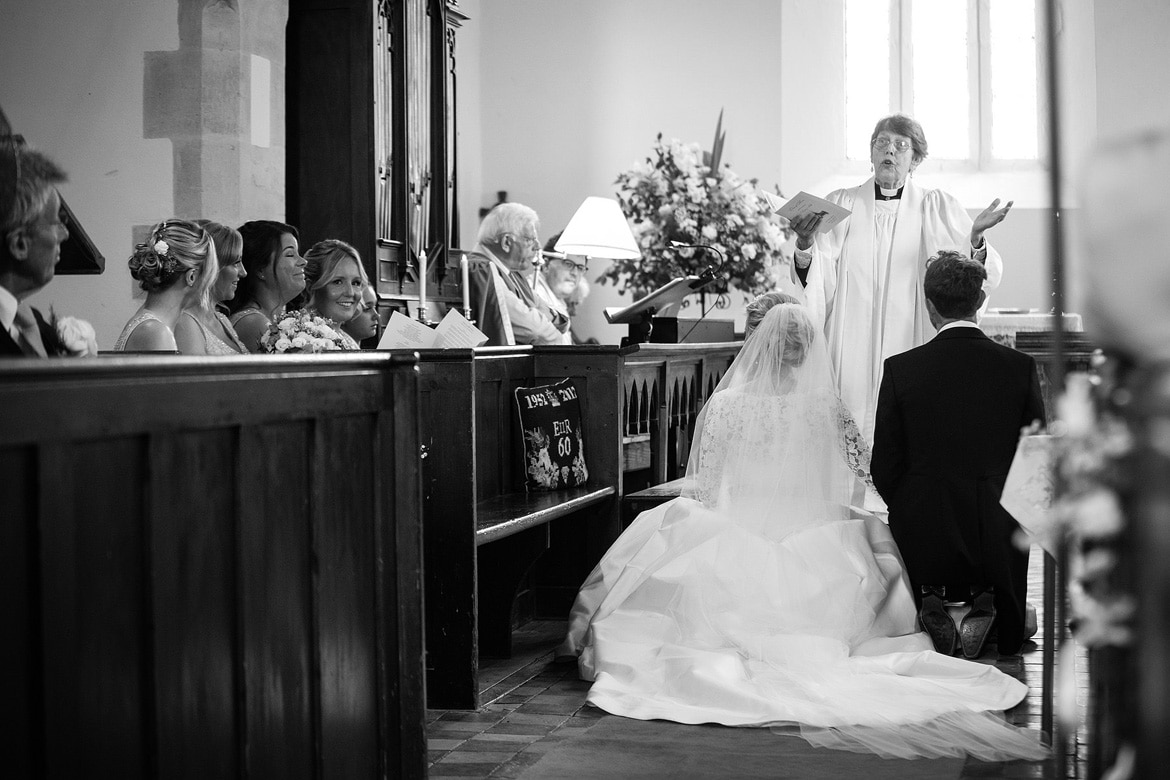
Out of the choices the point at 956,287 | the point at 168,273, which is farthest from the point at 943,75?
the point at 168,273

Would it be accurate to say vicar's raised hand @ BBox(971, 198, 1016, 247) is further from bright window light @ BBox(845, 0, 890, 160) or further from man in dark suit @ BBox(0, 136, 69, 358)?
bright window light @ BBox(845, 0, 890, 160)

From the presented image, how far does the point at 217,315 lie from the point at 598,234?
4.14m

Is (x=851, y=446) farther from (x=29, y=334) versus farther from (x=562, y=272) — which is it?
(x=562, y=272)

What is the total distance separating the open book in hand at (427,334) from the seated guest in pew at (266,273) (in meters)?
0.39

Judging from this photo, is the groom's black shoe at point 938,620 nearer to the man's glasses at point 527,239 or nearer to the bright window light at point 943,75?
the man's glasses at point 527,239

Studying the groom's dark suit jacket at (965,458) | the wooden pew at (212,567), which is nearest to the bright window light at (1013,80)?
the groom's dark suit jacket at (965,458)

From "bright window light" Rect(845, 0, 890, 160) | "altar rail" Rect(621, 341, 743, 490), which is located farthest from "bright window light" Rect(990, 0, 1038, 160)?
"altar rail" Rect(621, 341, 743, 490)

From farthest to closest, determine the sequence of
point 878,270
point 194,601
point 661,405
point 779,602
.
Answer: point 661,405 < point 878,270 < point 779,602 < point 194,601

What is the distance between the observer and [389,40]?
Answer: 268 inches

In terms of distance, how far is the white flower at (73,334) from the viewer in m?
2.70

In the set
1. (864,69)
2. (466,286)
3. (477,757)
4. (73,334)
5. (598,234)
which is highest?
(864,69)

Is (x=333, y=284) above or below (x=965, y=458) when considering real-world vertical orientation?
above

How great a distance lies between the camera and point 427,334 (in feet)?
14.3

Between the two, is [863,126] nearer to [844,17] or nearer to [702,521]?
[844,17]
